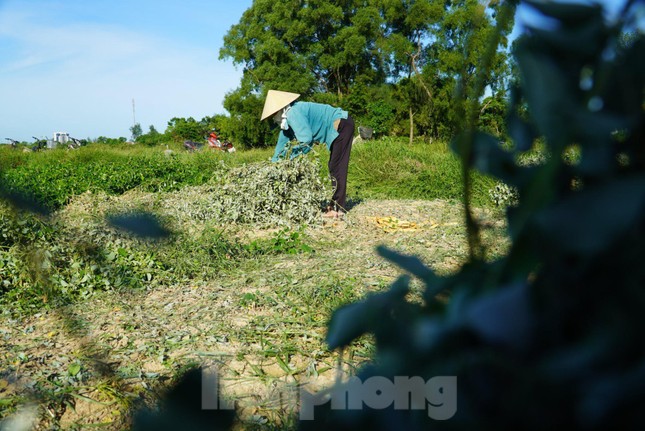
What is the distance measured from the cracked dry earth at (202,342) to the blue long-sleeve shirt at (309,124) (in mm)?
2386

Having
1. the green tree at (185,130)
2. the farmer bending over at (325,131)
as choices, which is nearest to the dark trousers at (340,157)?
the farmer bending over at (325,131)

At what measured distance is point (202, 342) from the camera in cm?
288

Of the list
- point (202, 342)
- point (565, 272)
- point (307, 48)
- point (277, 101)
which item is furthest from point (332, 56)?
point (565, 272)

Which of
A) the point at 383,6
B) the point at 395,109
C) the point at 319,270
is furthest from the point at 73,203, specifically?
the point at 383,6

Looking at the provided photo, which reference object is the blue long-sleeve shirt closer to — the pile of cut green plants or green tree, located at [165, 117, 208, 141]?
the pile of cut green plants

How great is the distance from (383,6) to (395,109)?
5.77 m

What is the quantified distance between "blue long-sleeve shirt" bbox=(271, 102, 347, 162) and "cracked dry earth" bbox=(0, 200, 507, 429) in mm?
2386

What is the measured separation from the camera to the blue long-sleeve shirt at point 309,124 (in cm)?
668

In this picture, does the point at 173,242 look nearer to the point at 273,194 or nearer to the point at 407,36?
the point at 273,194

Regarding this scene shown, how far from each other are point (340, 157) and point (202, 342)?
430 cm

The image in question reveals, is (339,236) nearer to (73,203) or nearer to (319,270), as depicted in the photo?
(319,270)

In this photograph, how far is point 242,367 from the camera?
261 centimetres

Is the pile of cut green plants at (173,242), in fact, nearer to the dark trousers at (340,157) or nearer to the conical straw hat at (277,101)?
the dark trousers at (340,157)

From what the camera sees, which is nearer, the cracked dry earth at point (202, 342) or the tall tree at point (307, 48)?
the cracked dry earth at point (202, 342)
